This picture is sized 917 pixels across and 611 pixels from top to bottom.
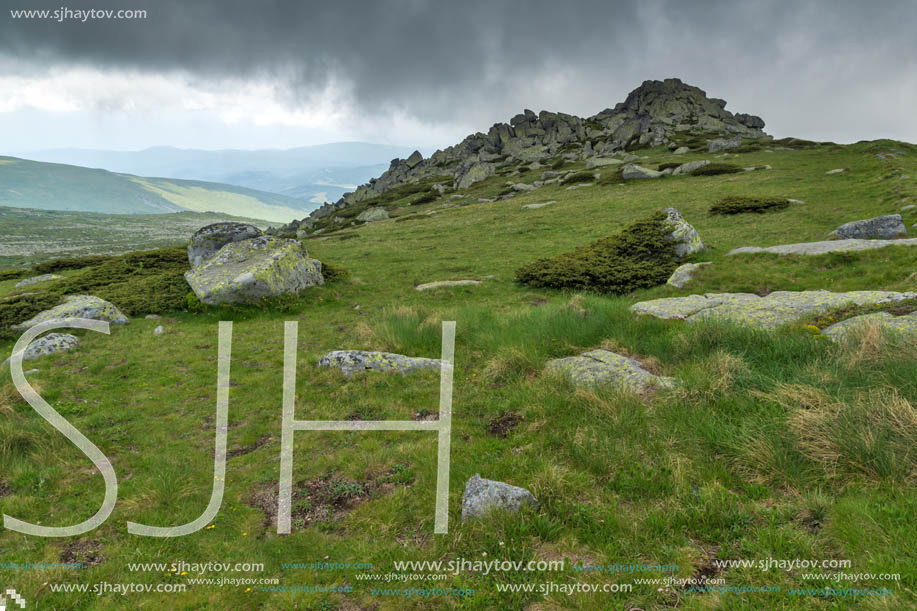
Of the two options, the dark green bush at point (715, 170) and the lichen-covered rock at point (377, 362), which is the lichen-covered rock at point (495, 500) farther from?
the dark green bush at point (715, 170)

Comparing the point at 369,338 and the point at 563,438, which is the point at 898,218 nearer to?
the point at 563,438

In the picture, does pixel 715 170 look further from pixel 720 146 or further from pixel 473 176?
pixel 473 176

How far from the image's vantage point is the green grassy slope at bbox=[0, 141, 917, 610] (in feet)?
13.8

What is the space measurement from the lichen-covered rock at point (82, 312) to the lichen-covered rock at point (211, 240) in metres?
7.26

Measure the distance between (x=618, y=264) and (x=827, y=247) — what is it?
30.1 ft

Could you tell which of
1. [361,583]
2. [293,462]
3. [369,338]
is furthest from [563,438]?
[369,338]

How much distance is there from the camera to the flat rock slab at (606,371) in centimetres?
807

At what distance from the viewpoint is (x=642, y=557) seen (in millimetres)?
4301

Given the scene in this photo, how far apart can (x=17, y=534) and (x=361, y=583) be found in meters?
5.22

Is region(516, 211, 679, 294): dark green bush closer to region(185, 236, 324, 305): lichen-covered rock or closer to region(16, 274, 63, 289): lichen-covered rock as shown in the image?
region(185, 236, 324, 305): lichen-covered rock

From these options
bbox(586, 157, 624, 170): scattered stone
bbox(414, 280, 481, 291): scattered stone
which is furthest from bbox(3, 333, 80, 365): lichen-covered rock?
bbox(586, 157, 624, 170): scattered stone

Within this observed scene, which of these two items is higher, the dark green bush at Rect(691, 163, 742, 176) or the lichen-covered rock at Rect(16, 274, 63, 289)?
the dark green bush at Rect(691, 163, 742, 176)

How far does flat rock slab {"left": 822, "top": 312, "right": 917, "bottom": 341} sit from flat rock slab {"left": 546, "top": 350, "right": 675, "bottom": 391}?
12.5ft

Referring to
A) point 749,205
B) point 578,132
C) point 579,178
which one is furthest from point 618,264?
point 578,132
